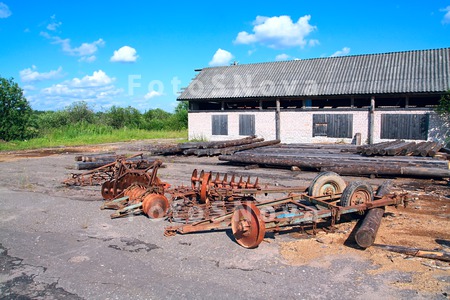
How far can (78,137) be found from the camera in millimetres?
31594

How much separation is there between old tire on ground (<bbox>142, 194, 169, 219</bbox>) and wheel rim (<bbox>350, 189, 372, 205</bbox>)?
142 inches

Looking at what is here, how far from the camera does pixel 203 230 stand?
6.34 meters

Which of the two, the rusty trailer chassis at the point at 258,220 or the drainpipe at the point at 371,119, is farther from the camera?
the drainpipe at the point at 371,119

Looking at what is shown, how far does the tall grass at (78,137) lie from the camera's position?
26.3 metres

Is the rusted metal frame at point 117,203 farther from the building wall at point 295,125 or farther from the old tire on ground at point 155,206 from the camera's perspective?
the building wall at point 295,125

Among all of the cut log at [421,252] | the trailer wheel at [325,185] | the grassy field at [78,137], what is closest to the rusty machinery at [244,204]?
the trailer wheel at [325,185]

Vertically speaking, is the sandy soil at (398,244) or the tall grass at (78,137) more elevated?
the tall grass at (78,137)

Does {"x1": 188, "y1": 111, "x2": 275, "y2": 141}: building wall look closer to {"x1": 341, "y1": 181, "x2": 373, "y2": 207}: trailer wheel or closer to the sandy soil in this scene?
the sandy soil

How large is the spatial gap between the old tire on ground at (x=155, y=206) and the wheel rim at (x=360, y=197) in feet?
11.8

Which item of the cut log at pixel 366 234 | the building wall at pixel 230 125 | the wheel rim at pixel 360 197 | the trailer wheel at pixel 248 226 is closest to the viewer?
the cut log at pixel 366 234

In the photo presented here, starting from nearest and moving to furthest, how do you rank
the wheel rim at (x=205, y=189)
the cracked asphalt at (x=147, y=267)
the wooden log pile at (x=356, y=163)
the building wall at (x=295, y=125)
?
the cracked asphalt at (x=147, y=267) → the wheel rim at (x=205, y=189) → the wooden log pile at (x=356, y=163) → the building wall at (x=295, y=125)

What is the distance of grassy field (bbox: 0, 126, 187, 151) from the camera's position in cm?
2606

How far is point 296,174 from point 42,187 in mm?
8372

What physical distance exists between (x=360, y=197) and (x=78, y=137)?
96.7 feet
